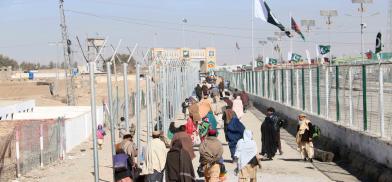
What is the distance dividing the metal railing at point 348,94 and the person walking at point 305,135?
43.0 inches

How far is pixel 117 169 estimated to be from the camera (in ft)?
29.2

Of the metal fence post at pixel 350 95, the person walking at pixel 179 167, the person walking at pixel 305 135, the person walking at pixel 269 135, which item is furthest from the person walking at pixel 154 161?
A: the metal fence post at pixel 350 95

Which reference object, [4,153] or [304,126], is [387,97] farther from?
[4,153]

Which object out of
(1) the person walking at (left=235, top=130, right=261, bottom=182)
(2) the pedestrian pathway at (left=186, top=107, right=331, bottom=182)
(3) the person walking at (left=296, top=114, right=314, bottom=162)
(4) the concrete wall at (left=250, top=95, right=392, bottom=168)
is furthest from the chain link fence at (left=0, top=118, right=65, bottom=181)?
(4) the concrete wall at (left=250, top=95, right=392, bottom=168)

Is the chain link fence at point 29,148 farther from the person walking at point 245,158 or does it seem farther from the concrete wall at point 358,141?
the concrete wall at point 358,141

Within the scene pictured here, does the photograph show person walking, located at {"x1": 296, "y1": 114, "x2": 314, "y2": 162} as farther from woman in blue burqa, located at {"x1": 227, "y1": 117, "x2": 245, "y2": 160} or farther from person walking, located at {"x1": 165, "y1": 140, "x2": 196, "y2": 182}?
person walking, located at {"x1": 165, "y1": 140, "x2": 196, "y2": 182}

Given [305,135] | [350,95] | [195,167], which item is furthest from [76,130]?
[350,95]

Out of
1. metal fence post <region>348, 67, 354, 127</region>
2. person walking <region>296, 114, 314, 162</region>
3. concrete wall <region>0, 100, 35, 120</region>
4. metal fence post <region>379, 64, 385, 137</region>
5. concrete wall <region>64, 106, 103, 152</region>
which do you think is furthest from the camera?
concrete wall <region>0, 100, 35, 120</region>

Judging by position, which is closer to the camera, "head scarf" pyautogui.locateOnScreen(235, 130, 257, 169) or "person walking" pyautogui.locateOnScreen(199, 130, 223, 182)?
"person walking" pyautogui.locateOnScreen(199, 130, 223, 182)

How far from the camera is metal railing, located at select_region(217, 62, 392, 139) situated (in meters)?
13.0

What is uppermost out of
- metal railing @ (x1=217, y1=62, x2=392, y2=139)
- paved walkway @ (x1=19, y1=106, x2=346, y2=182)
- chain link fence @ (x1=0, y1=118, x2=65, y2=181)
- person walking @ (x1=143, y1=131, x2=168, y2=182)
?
metal railing @ (x1=217, y1=62, x2=392, y2=139)

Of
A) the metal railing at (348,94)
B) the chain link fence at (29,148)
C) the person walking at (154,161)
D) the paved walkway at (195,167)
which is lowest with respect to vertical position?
the paved walkway at (195,167)

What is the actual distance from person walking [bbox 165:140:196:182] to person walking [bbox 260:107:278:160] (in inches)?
267

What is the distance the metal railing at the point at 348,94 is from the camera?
13.0 meters
